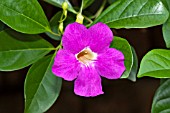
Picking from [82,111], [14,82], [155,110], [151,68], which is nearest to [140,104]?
[82,111]

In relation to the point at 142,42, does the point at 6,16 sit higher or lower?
higher

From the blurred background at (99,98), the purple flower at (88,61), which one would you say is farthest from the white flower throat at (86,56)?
the blurred background at (99,98)

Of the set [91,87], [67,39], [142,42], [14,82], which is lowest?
[14,82]

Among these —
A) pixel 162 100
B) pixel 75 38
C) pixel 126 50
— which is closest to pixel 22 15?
pixel 75 38

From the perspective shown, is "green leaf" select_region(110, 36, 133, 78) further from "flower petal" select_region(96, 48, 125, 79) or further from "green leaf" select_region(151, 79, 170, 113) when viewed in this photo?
"green leaf" select_region(151, 79, 170, 113)

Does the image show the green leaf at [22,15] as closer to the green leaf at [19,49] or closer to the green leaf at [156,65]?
the green leaf at [19,49]

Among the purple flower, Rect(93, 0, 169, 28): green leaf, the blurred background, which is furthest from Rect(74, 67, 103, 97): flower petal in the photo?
the blurred background

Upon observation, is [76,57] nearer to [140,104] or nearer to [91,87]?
[91,87]
